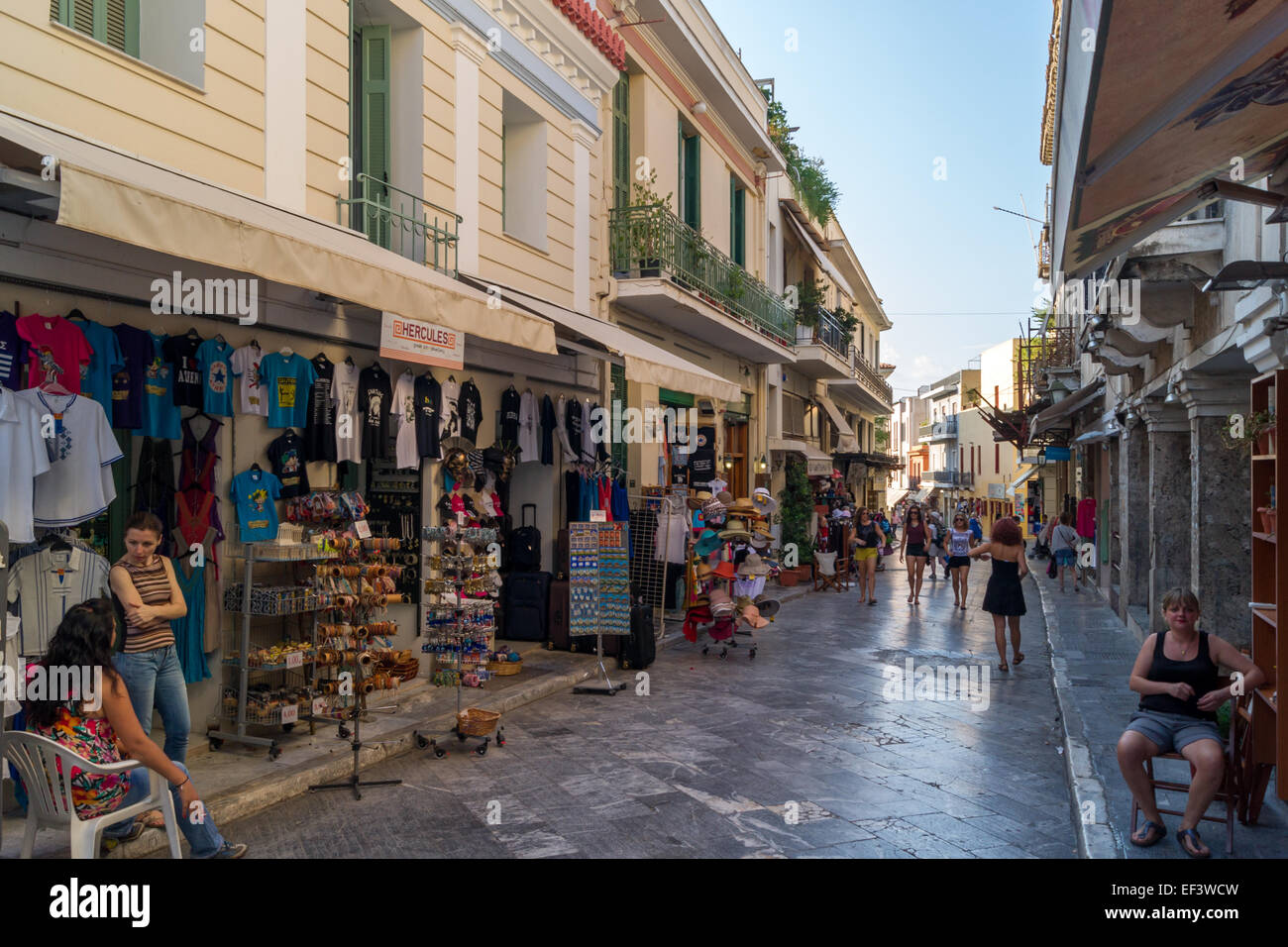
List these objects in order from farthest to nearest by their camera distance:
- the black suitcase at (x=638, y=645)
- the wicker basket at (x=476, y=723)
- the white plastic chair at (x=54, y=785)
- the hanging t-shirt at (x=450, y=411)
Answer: the black suitcase at (x=638, y=645) < the hanging t-shirt at (x=450, y=411) < the wicker basket at (x=476, y=723) < the white plastic chair at (x=54, y=785)

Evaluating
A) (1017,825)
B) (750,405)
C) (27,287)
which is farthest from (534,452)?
(750,405)

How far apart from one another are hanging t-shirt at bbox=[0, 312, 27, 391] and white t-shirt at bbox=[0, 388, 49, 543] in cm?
18

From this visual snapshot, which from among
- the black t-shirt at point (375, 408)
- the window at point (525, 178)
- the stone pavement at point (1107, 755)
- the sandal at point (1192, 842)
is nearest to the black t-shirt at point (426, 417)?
the black t-shirt at point (375, 408)

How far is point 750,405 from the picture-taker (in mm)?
20141

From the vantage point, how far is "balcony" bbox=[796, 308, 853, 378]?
23375mm

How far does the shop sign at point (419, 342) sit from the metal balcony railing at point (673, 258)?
590cm

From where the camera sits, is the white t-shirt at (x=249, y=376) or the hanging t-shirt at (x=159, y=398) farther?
the white t-shirt at (x=249, y=376)

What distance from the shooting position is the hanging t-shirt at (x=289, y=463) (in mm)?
7188

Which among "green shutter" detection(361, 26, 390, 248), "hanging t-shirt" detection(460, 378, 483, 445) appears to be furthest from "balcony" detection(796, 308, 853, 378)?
"green shutter" detection(361, 26, 390, 248)

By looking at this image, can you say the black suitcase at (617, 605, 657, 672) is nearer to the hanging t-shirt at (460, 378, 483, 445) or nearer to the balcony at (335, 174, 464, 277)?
the hanging t-shirt at (460, 378, 483, 445)

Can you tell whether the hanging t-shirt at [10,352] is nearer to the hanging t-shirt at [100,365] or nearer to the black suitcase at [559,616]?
the hanging t-shirt at [100,365]

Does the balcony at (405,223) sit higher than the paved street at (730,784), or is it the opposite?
the balcony at (405,223)

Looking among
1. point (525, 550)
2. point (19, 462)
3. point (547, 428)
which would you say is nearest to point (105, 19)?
point (19, 462)

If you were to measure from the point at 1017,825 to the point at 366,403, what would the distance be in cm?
568
